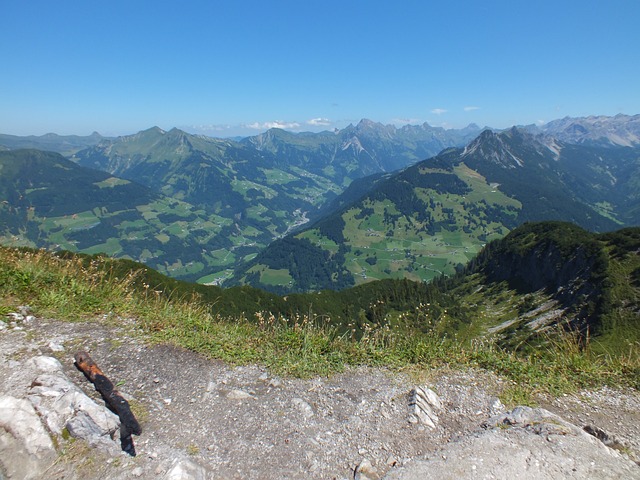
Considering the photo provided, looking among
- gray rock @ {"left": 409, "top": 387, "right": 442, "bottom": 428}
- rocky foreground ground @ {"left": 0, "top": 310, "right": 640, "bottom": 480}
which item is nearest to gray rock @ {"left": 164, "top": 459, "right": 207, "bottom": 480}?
rocky foreground ground @ {"left": 0, "top": 310, "right": 640, "bottom": 480}

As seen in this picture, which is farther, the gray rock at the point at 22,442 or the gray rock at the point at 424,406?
the gray rock at the point at 424,406

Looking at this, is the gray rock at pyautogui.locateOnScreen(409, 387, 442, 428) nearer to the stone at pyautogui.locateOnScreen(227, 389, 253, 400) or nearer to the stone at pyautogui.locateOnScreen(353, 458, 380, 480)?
the stone at pyautogui.locateOnScreen(353, 458, 380, 480)

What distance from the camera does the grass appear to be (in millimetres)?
7180

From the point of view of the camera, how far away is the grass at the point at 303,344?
7.18 metres

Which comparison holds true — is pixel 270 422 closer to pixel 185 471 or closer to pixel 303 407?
pixel 303 407

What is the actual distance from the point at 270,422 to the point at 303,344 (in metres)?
2.48

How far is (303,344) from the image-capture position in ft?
26.8

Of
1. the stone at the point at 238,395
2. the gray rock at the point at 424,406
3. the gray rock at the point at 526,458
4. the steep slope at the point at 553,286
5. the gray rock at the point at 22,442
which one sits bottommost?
the steep slope at the point at 553,286

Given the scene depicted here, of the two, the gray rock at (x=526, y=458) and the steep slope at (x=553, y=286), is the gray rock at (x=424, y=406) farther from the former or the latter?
the steep slope at (x=553, y=286)

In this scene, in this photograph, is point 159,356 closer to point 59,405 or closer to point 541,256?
point 59,405

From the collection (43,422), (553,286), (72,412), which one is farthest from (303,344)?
(553,286)

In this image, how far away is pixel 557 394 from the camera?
6.64m

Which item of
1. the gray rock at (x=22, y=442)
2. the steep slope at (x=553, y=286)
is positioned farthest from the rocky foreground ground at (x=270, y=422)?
the steep slope at (x=553, y=286)

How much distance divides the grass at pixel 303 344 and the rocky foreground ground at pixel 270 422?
34 cm
